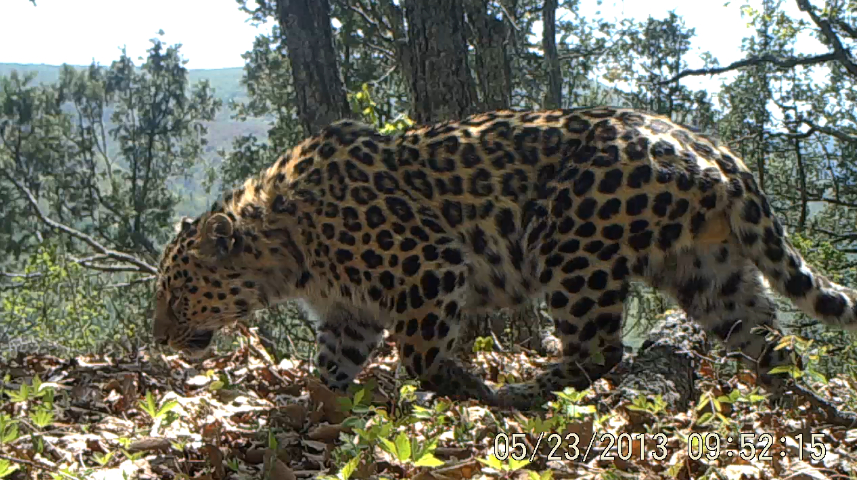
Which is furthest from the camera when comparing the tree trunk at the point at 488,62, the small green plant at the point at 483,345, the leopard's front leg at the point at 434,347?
the tree trunk at the point at 488,62

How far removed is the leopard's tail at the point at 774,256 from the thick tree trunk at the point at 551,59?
8725 mm

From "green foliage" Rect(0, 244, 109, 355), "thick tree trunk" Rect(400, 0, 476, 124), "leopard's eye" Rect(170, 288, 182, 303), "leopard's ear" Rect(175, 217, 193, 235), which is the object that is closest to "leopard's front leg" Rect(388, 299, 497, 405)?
"leopard's eye" Rect(170, 288, 182, 303)

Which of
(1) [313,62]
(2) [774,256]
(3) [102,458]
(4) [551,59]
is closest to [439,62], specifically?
(1) [313,62]

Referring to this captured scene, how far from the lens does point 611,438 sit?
146 inches

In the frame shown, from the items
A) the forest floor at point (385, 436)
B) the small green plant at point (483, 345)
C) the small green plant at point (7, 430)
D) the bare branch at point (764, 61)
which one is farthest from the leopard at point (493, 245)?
the bare branch at point (764, 61)

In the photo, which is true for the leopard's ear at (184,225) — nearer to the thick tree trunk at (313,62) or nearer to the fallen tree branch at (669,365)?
the thick tree trunk at (313,62)

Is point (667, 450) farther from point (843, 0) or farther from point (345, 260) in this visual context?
point (843, 0)

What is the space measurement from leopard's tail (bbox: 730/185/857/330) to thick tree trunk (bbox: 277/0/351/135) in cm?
400

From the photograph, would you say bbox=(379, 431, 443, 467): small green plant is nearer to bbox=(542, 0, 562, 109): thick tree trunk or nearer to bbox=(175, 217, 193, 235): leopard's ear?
bbox=(175, 217, 193, 235): leopard's ear

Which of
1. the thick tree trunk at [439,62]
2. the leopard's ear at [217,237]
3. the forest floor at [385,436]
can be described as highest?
the thick tree trunk at [439,62]

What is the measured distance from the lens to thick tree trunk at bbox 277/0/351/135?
25.6 feet

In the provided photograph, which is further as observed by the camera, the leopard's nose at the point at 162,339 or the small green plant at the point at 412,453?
the leopard's nose at the point at 162,339

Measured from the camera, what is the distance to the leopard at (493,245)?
5.04 m

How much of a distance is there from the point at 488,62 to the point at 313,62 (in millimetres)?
3500
